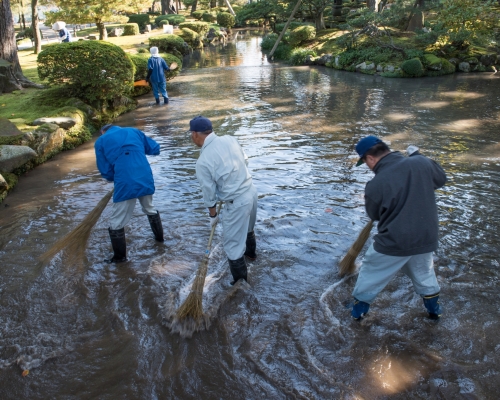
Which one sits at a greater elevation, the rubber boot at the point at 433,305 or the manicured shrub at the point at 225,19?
the manicured shrub at the point at 225,19

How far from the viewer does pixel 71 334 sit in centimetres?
374

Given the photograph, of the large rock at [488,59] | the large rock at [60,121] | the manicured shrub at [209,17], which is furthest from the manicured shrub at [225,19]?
the large rock at [60,121]

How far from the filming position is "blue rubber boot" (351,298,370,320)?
11.9ft

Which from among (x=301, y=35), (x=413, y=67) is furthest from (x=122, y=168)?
(x=301, y=35)

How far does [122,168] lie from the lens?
177 inches

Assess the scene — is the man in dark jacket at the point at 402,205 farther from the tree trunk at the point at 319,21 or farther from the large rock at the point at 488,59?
the tree trunk at the point at 319,21

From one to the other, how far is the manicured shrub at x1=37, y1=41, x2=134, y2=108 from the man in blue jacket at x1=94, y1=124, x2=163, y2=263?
605 centimetres

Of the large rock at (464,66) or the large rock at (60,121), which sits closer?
the large rock at (60,121)

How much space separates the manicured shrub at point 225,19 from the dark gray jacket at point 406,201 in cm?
3896

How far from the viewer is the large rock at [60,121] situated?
8409 millimetres

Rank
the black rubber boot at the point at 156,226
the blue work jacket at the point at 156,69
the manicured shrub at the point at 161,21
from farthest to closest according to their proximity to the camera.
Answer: the manicured shrub at the point at 161,21, the blue work jacket at the point at 156,69, the black rubber boot at the point at 156,226

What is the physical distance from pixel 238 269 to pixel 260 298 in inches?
15.1

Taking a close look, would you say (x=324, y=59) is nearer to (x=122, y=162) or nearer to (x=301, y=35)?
(x=301, y=35)

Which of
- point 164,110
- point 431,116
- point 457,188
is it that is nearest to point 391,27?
point 431,116
